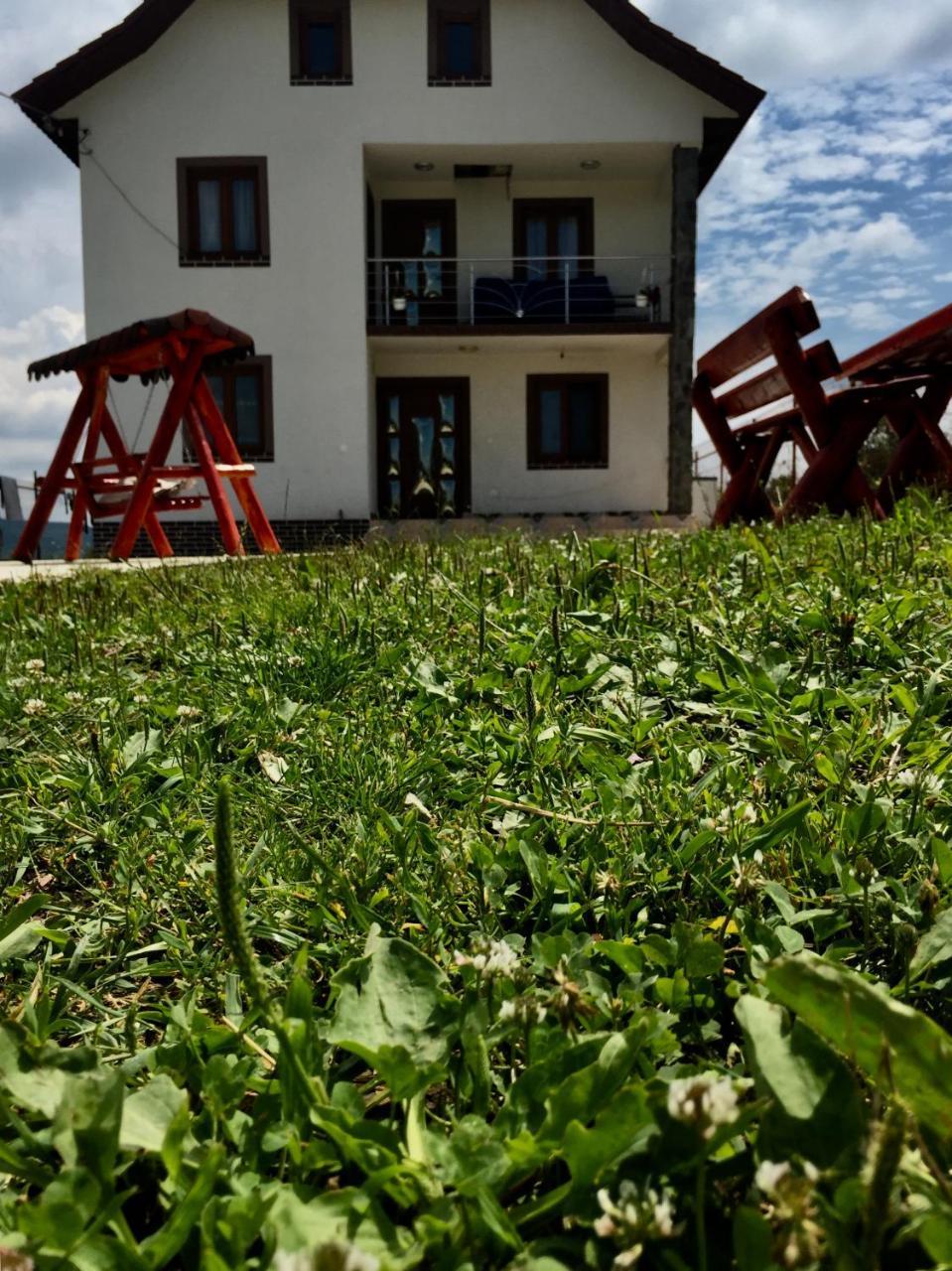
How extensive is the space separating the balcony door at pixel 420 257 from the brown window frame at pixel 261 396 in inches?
88.1

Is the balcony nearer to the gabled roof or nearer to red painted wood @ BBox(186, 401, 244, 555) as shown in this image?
the gabled roof

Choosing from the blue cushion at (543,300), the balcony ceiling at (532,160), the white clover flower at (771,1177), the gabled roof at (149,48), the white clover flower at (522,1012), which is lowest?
the white clover flower at (522,1012)

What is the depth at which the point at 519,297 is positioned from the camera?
1658 cm

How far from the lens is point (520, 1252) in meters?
0.77

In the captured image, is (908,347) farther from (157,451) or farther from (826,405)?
(157,451)

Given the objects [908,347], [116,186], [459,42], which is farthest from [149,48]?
[908,347]

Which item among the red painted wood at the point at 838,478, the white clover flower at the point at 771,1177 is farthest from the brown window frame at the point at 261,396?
the white clover flower at the point at 771,1177

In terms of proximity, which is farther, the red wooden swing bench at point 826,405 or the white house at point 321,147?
the white house at point 321,147

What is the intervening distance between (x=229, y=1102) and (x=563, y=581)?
2208mm

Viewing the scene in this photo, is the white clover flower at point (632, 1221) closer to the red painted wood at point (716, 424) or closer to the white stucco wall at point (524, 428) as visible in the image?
the red painted wood at point (716, 424)

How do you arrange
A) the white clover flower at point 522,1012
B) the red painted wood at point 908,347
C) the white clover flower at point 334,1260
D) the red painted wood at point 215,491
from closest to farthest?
the white clover flower at point 334,1260
the white clover flower at point 522,1012
the red painted wood at point 908,347
the red painted wood at point 215,491

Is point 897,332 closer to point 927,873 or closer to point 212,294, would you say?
point 927,873

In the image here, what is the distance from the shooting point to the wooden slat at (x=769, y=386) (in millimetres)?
5598

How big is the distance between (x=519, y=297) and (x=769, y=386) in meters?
11.1
